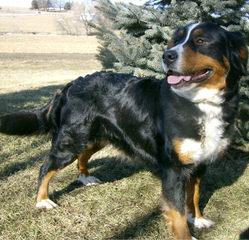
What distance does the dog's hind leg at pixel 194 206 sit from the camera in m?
3.24

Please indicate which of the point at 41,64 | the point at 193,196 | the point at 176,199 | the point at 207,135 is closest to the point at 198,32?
the point at 207,135

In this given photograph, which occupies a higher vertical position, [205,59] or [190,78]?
[205,59]

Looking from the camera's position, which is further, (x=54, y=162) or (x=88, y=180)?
(x=88, y=180)

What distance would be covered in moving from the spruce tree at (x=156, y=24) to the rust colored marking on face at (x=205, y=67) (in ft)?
6.44

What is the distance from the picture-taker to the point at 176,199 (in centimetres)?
279

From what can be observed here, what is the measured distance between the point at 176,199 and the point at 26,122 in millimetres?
2252

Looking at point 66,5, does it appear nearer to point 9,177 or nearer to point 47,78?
point 47,78

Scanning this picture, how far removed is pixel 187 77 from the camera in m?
2.65

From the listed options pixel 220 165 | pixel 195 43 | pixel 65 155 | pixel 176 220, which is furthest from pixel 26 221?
pixel 220 165

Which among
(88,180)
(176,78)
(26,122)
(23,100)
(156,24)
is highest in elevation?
(176,78)

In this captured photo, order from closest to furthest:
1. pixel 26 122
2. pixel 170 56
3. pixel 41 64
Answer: pixel 170 56, pixel 26 122, pixel 41 64

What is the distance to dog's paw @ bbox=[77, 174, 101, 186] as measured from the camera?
4081 millimetres

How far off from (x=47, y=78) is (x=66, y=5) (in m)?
102

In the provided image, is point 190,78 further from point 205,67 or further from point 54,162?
point 54,162
